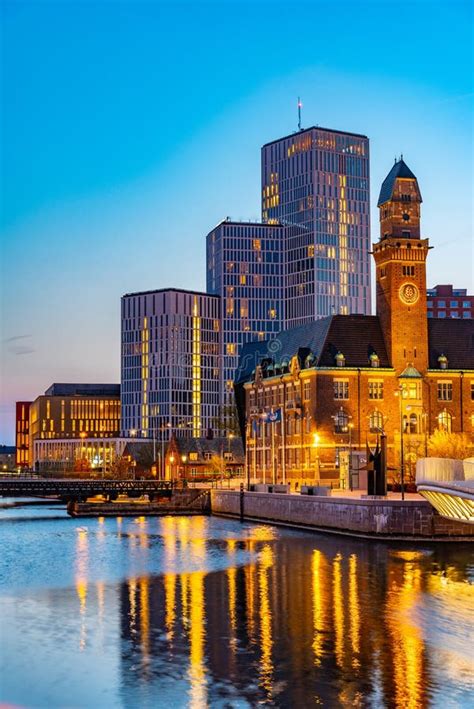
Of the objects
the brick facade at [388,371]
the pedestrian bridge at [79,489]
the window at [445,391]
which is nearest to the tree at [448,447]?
the brick facade at [388,371]

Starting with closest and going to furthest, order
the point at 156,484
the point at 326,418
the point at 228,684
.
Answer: the point at 228,684 < the point at 326,418 < the point at 156,484

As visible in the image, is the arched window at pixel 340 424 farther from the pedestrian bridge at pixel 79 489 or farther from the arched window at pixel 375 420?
the pedestrian bridge at pixel 79 489

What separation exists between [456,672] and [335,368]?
4153 inches

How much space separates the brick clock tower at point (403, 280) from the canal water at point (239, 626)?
208ft

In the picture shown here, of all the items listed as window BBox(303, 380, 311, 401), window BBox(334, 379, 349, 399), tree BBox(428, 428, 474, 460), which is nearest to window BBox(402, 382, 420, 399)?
window BBox(334, 379, 349, 399)

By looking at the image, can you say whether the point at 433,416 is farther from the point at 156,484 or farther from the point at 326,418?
the point at 156,484

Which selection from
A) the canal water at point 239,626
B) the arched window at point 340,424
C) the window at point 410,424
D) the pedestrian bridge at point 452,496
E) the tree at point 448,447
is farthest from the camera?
the window at point 410,424

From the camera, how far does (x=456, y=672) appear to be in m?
39.0

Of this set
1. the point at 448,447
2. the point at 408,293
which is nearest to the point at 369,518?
the point at 448,447

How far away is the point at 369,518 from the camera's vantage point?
85.9 m

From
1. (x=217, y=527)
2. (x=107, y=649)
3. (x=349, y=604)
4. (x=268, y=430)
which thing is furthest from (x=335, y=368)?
(x=107, y=649)

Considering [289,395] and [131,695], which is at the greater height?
[289,395]

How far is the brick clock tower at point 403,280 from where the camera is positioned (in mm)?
146375

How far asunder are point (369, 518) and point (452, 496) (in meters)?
21.7
